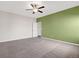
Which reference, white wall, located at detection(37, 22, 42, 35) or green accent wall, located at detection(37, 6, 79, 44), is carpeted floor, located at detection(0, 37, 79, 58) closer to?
green accent wall, located at detection(37, 6, 79, 44)

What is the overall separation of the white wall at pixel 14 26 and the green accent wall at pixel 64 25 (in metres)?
1.82

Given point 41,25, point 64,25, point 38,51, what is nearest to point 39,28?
point 41,25

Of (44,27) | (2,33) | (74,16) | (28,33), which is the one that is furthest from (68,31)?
(2,33)

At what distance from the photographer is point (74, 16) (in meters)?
5.86

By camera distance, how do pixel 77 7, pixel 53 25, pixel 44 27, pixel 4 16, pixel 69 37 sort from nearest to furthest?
pixel 77 7
pixel 69 37
pixel 4 16
pixel 53 25
pixel 44 27

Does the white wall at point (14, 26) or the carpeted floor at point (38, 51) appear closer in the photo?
the carpeted floor at point (38, 51)

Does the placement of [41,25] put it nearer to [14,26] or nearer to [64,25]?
[14,26]

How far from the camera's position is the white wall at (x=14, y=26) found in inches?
262

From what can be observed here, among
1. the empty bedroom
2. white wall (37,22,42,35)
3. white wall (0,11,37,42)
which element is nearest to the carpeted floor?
the empty bedroom

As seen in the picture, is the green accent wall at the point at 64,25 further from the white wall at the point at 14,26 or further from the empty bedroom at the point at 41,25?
the white wall at the point at 14,26

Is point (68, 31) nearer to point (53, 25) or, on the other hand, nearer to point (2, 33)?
point (53, 25)

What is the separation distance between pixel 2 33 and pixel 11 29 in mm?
837

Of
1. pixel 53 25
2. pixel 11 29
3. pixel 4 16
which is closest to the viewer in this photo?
pixel 4 16

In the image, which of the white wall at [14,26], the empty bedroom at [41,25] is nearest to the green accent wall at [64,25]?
the empty bedroom at [41,25]
